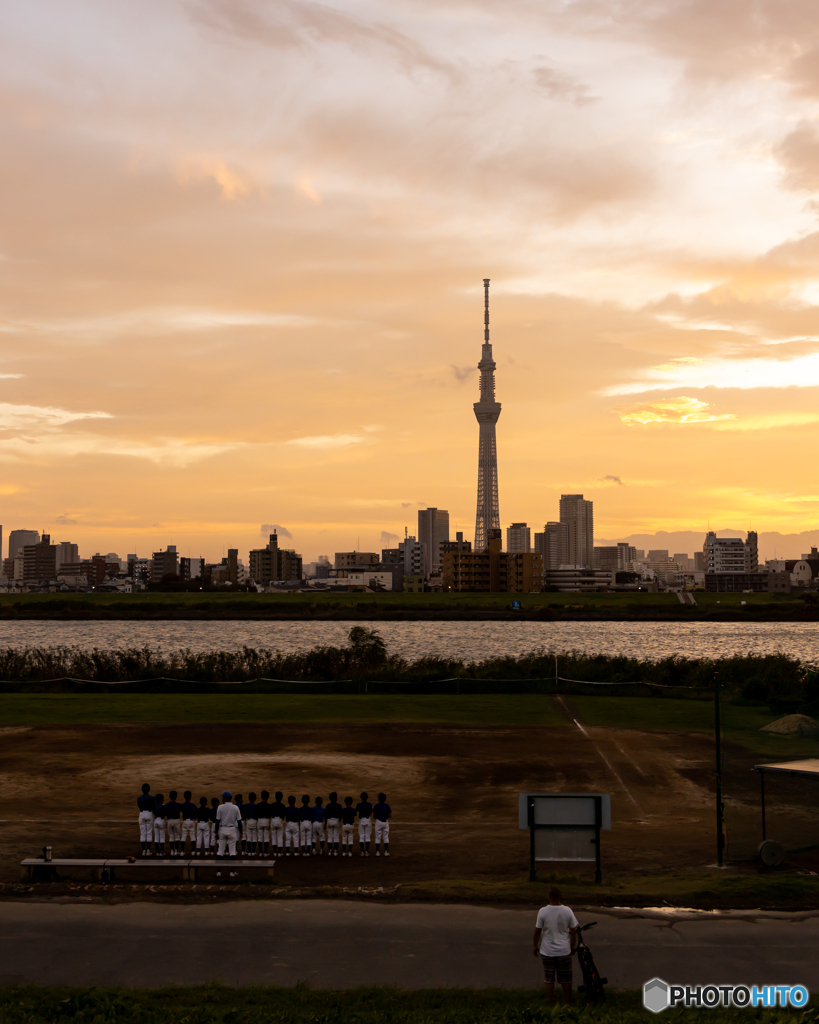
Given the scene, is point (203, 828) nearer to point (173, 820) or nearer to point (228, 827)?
point (173, 820)

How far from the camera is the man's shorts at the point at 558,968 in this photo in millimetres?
11719

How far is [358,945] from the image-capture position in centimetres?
1380

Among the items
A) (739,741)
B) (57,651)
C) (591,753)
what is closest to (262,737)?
(591,753)

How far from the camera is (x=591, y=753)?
31922 millimetres

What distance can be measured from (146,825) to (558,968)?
11.3 metres

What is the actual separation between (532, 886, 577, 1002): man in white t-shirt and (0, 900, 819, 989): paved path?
0.84 m

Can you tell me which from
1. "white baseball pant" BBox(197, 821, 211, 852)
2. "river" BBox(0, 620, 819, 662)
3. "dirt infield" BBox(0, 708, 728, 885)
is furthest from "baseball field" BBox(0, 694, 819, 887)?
"river" BBox(0, 620, 819, 662)

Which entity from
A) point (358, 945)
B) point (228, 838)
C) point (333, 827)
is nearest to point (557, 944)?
point (358, 945)

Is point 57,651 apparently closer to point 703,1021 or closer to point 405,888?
point 405,888

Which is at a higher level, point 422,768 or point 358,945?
point 358,945

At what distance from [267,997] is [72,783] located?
680 inches

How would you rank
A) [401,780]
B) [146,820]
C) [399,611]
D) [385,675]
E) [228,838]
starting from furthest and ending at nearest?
[399,611], [385,675], [401,780], [146,820], [228,838]

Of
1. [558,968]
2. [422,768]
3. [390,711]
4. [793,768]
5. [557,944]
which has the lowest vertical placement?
[390,711]

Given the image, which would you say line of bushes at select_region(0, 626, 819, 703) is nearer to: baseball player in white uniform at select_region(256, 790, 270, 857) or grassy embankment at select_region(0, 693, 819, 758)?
grassy embankment at select_region(0, 693, 819, 758)
